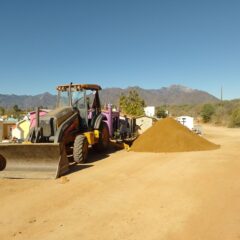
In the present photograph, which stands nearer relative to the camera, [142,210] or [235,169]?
[142,210]

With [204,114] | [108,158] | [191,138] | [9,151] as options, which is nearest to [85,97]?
[108,158]

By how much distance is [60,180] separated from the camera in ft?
30.2

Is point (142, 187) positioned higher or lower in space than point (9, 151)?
Result: lower

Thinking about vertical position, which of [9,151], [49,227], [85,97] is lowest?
[49,227]

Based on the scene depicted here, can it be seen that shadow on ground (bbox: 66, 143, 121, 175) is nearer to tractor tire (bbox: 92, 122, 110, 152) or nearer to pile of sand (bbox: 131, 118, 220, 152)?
tractor tire (bbox: 92, 122, 110, 152)

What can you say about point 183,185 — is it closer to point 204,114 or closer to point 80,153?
point 80,153

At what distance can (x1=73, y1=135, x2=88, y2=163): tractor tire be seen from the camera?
11696 millimetres

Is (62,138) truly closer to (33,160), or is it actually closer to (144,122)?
(33,160)


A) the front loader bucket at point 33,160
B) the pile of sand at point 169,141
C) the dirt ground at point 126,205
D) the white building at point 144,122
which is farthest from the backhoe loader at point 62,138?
the white building at point 144,122

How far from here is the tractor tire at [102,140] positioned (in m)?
14.4

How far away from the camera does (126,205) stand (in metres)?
6.80

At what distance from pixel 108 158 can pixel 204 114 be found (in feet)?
192

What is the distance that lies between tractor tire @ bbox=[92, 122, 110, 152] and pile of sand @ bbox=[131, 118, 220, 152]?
182cm

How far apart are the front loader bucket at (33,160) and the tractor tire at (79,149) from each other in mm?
1519
